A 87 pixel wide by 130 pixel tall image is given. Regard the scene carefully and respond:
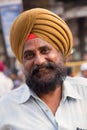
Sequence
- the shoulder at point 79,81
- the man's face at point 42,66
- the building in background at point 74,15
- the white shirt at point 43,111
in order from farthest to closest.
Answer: the building in background at point 74,15
the shoulder at point 79,81
the man's face at point 42,66
the white shirt at point 43,111

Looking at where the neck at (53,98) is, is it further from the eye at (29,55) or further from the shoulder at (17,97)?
the eye at (29,55)

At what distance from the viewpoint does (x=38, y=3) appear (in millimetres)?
18469

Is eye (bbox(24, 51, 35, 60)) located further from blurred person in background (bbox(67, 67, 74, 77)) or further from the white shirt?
blurred person in background (bbox(67, 67, 74, 77))

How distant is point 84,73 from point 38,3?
807cm

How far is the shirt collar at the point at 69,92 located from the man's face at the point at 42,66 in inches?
2.3

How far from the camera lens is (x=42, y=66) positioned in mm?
3816

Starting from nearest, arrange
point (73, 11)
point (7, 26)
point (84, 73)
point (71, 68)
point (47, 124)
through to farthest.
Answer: point (47, 124) → point (7, 26) → point (84, 73) → point (71, 68) → point (73, 11)

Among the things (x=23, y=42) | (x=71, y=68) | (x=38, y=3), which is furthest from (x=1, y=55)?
(x=23, y=42)

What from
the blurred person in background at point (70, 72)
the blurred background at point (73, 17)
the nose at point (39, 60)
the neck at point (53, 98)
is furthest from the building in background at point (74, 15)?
the nose at point (39, 60)

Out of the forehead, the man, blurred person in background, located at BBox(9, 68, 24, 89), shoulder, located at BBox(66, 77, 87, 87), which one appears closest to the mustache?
the man

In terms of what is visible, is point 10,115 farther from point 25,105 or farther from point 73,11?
point 73,11

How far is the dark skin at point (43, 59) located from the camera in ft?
12.6

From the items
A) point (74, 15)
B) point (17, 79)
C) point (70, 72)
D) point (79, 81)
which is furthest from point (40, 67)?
point (74, 15)

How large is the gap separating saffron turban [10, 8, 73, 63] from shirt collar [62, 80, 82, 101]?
243mm
